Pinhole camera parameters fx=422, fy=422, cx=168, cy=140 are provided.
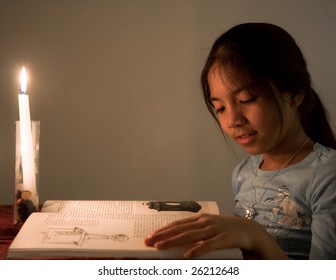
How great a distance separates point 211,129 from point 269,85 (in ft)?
3.09

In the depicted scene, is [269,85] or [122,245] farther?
[269,85]

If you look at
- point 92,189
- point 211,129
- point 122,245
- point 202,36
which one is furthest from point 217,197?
point 122,245

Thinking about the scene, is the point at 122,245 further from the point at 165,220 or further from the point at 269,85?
the point at 269,85

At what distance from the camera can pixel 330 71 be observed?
1655 millimetres

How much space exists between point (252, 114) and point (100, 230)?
364mm

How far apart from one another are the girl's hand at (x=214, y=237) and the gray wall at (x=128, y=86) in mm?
1172

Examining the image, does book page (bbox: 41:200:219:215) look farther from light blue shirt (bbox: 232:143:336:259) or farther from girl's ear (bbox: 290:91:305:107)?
girl's ear (bbox: 290:91:305:107)

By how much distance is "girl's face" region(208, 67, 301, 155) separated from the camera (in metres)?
0.79

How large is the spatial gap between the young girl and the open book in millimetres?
130

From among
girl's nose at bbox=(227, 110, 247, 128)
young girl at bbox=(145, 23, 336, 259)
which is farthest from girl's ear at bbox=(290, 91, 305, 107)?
girl's nose at bbox=(227, 110, 247, 128)

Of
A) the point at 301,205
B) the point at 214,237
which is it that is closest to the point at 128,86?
the point at 301,205

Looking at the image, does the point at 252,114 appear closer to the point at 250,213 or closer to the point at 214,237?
the point at 250,213

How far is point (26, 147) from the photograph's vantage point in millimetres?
777

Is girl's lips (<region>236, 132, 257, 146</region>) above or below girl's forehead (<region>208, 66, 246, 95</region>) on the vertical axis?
below
